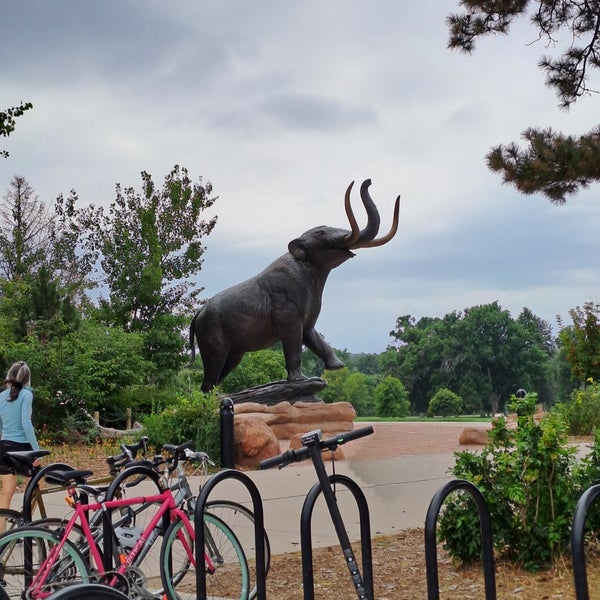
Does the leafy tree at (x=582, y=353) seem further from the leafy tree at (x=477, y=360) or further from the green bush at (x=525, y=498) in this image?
the leafy tree at (x=477, y=360)

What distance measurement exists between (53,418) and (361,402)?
33.2m

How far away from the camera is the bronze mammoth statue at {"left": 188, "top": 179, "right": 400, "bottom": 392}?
16.4m

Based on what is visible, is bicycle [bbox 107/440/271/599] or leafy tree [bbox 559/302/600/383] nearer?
bicycle [bbox 107/440/271/599]

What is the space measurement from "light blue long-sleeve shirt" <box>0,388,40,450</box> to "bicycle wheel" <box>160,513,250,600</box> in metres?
2.79

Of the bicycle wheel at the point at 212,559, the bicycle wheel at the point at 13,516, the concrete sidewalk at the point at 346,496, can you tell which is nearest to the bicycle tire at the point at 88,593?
the bicycle wheel at the point at 212,559

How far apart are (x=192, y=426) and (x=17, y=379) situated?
5787 millimetres

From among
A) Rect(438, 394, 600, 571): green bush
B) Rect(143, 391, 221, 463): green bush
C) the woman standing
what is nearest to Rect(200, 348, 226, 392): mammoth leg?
Rect(143, 391, 221, 463): green bush

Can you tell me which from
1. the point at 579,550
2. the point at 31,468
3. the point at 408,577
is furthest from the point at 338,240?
the point at 579,550

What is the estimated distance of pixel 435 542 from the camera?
12.5 feet

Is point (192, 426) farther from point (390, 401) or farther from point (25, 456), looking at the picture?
point (390, 401)

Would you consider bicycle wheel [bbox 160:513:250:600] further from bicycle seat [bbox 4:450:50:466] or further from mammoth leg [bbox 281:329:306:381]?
mammoth leg [bbox 281:329:306:381]

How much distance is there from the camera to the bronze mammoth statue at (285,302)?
53.7 ft

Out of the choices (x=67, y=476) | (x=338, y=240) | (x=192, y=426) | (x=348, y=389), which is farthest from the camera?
(x=348, y=389)

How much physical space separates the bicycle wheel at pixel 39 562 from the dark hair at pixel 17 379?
2970 millimetres
